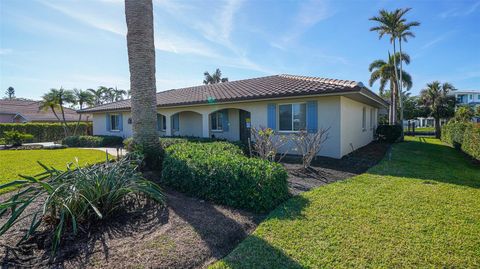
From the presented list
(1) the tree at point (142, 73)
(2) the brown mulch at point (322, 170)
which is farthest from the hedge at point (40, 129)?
(2) the brown mulch at point (322, 170)

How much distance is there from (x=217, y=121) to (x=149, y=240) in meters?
13.3

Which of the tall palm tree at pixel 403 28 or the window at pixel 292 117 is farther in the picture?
the tall palm tree at pixel 403 28

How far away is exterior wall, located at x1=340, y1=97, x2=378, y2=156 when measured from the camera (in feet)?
36.9

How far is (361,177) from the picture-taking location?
25.2ft

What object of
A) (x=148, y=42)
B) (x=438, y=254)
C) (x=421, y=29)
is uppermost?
(x=421, y=29)

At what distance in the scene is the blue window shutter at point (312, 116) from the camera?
1115cm

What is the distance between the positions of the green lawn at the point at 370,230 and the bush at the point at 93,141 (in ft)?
55.5

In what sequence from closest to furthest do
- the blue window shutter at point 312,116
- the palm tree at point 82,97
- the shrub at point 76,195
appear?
the shrub at point 76,195 < the blue window shutter at point 312,116 < the palm tree at point 82,97

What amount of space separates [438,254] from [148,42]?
320 inches

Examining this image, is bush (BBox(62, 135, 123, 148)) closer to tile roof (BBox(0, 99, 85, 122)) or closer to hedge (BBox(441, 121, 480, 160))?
tile roof (BBox(0, 99, 85, 122))

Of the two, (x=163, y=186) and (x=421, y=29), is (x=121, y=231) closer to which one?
(x=163, y=186)

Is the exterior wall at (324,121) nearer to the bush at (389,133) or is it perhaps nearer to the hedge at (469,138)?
the bush at (389,133)

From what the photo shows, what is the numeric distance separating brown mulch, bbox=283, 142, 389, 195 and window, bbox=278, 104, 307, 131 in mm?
1645

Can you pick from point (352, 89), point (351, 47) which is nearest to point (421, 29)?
point (351, 47)
